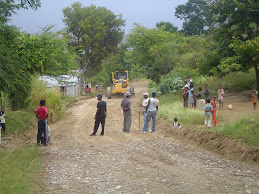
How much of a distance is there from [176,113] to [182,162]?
7.06 meters

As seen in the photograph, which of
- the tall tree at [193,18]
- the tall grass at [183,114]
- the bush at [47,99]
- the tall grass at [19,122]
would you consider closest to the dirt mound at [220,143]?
the tall grass at [183,114]

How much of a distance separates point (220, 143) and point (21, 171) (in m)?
6.13

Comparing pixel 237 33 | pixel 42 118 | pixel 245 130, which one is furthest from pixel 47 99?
pixel 237 33

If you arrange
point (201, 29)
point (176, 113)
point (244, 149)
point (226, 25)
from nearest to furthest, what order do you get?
1. point (244, 149)
2. point (176, 113)
3. point (226, 25)
4. point (201, 29)

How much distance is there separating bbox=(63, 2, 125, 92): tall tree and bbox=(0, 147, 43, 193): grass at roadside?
31212 millimetres

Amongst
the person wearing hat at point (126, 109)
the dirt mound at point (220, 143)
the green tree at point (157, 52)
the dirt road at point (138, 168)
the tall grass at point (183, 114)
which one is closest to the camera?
the dirt road at point (138, 168)

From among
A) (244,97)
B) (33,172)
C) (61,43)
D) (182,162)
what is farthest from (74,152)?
(61,43)

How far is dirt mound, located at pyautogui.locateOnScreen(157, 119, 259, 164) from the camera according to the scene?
31.6ft

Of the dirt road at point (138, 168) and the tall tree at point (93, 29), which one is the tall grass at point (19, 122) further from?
the tall tree at point (93, 29)

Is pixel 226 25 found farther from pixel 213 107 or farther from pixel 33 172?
pixel 33 172

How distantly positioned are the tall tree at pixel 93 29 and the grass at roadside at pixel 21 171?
31212mm

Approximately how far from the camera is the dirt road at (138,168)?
7.30m

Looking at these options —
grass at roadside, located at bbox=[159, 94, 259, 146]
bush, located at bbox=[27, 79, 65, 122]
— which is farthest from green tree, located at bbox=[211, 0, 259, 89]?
bush, located at bbox=[27, 79, 65, 122]

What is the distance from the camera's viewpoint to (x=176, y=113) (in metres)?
16.3
